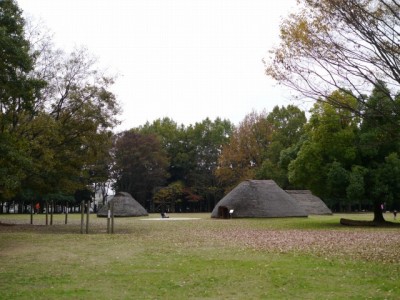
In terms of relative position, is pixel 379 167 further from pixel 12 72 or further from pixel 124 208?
pixel 124 208

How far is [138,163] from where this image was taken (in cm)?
6606

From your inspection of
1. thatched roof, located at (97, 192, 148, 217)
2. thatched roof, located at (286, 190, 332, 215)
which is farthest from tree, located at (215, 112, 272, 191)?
thatched roof, located at (97, 192, 148, 217)

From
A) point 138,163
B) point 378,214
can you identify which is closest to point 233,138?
point 138,163

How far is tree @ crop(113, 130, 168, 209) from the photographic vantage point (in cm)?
6550

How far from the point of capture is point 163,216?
45.0 meters

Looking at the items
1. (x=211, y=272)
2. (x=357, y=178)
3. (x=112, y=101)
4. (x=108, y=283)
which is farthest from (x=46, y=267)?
(x=357, y=178)

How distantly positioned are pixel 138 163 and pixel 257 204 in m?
28.3

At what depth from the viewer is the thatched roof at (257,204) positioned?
41156 mm

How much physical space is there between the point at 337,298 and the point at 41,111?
23054 mm

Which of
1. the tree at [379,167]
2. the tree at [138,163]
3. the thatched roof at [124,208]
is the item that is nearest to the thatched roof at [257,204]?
the thatched roof at [124,208]

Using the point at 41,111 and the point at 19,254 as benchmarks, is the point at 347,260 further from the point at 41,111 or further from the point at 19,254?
the point at 41,111

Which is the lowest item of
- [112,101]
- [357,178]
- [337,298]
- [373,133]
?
[337,298]

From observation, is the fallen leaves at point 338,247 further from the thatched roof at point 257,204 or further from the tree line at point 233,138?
the thatched roof at point 257,204

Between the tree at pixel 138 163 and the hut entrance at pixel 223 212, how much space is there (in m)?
25.3
